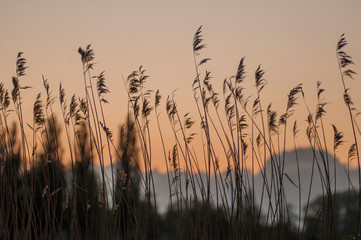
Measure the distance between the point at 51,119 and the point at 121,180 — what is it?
0.92 meters

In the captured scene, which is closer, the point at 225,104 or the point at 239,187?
the point at 239,187

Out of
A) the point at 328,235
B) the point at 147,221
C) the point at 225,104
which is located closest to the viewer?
the point at 147,221

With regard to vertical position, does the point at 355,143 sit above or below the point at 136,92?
below

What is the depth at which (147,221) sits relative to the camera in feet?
12.2

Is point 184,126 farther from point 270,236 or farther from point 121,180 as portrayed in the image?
point 270,236

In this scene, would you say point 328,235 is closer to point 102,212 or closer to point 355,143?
point 355,143

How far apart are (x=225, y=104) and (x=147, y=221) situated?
→ 4.07 feet

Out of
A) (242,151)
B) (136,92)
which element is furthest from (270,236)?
(136,92)

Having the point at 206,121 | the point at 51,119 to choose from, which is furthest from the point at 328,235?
the point at 51,119

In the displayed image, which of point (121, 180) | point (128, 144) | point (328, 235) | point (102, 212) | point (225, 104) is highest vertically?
point (225, 104)

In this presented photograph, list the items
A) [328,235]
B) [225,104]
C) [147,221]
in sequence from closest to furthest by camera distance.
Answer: [147,221] → [328,235] → [225,104]

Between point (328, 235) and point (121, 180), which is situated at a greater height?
point (121, 180)

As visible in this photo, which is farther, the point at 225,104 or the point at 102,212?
the point at 225,104

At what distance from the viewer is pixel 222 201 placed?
4.06 metres
